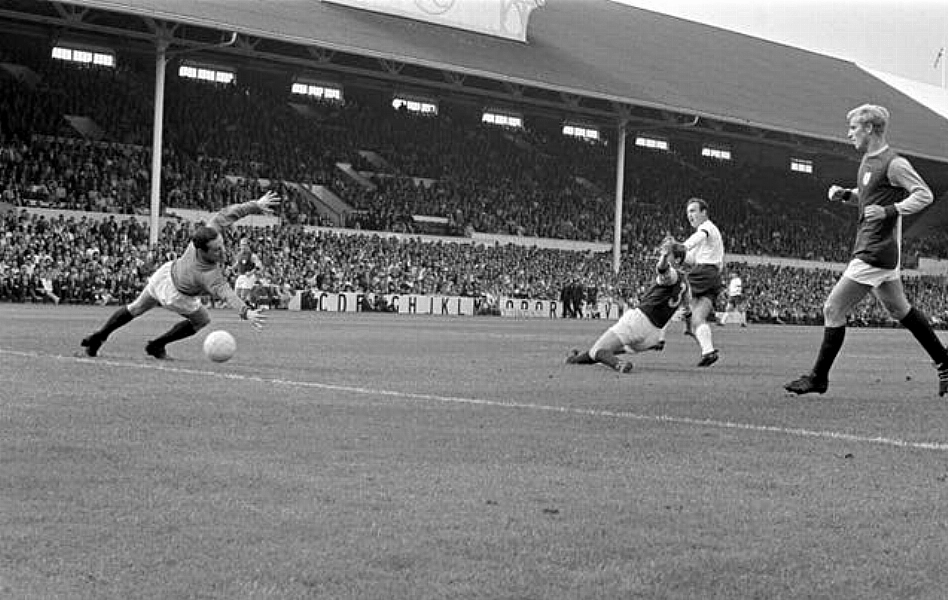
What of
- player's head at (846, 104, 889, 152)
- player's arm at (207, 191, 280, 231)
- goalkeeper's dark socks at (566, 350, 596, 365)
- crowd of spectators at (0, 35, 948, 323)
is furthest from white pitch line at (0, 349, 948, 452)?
crowd of spectators at (0, 35, 948, 323)

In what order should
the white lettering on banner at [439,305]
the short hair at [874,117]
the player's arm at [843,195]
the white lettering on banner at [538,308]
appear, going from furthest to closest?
the white lettering on banner at [538,308]
the white lettering on banner at [439,305]
the player's arm at [843,195]
the short hair at [874,117]

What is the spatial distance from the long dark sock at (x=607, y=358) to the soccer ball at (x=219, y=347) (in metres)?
3.97

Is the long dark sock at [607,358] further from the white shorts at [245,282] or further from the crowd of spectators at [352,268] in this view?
the white shorts at [245,282]

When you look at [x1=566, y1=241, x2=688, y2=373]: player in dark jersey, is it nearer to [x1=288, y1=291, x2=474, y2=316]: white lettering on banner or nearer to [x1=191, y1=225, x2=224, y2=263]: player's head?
[x1=191, y1=225, x2=224, y2=263]: player's head

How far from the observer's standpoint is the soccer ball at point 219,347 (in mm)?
13938

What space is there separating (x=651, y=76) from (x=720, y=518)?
2036 inches

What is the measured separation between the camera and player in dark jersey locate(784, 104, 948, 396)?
36.7ft

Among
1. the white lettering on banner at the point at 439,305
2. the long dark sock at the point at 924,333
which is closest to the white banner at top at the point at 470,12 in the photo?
the white lettering on banner at the point at 439,305

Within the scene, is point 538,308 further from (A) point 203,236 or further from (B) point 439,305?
(A) point 203,236

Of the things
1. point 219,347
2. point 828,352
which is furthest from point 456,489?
point 219,347

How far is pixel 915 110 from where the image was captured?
7106cm

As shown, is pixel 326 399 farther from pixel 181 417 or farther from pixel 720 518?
pixel 720 518

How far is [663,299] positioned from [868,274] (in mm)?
3899

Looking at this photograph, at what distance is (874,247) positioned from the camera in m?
11.2
